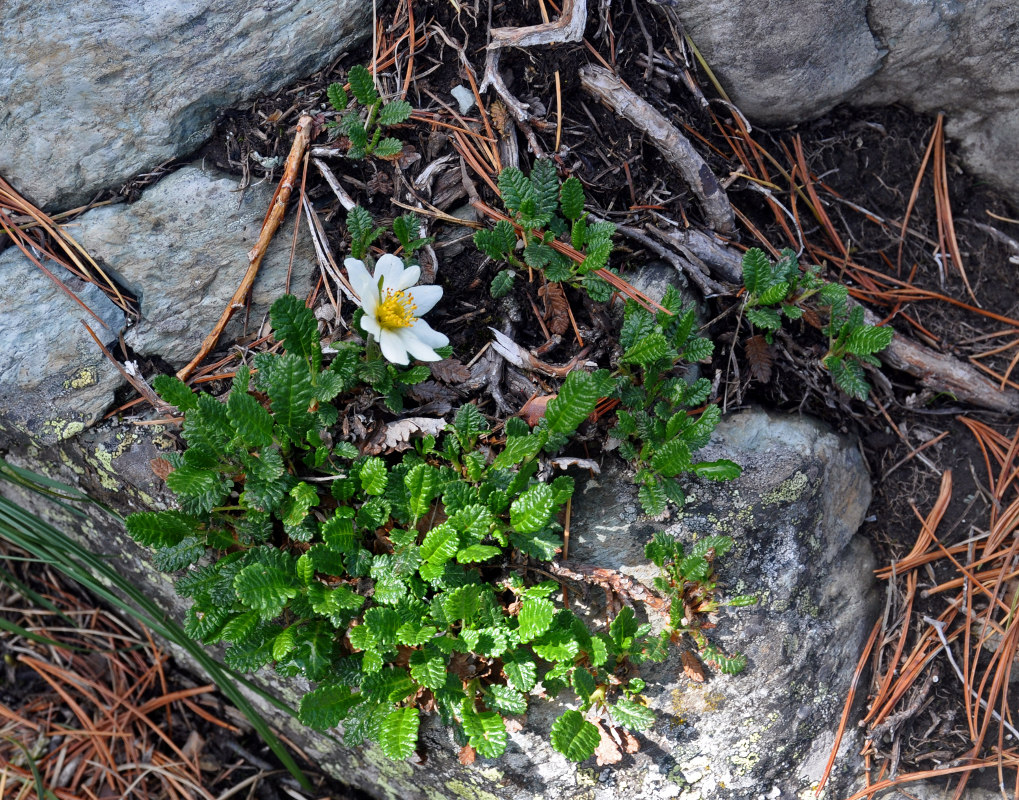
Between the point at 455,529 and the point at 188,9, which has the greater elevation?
the point at 188,9

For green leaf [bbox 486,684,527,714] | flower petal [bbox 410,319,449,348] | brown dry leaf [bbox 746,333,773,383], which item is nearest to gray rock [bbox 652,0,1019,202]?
brown dry leaf [bbox 746,333,773,383]

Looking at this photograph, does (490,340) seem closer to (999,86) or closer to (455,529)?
(455,529)

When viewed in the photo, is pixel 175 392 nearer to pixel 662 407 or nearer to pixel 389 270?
pixel 389 270

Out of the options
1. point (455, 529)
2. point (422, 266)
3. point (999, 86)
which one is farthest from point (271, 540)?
point (999, 86)

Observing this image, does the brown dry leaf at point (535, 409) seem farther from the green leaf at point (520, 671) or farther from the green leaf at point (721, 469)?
the green leaf at point (520, 671)

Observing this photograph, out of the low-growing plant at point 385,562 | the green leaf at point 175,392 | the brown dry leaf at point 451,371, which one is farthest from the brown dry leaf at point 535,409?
the green leaf at point 175,392

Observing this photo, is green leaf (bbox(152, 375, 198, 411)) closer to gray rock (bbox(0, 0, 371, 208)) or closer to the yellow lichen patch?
the yellow lichen patch
